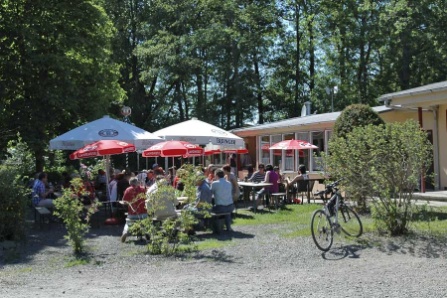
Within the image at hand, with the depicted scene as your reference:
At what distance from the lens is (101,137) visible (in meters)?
13.8

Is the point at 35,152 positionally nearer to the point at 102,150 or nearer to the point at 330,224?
the point at 102,150

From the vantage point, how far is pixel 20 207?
35.5ft

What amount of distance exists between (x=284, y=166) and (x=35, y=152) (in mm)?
11288

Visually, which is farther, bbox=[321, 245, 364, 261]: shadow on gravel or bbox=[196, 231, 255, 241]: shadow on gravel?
bbox=[196, 231, 255, 241]: shadow on gravel

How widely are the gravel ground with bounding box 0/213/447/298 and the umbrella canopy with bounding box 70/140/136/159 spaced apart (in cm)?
319

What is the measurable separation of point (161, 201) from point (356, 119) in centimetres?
590

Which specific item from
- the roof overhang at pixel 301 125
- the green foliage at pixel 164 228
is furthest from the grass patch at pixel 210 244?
the roof overhang at pixel 301 125

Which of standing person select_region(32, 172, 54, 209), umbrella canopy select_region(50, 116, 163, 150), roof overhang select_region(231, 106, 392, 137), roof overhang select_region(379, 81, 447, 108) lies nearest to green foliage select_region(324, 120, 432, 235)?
umbrella canopy select_region(50, 116, 163, 150)

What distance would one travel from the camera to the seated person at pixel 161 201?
956 cm

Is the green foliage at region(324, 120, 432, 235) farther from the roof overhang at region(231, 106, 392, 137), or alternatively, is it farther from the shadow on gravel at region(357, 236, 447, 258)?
the roof overhang at region(231, 106, 392, 137)

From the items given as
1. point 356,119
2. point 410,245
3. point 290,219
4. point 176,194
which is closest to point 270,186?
point 290,219

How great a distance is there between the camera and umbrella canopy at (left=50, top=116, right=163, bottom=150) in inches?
543

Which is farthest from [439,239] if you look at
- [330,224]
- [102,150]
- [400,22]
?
[400,22]

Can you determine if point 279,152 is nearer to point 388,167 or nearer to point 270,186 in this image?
point 270,186
